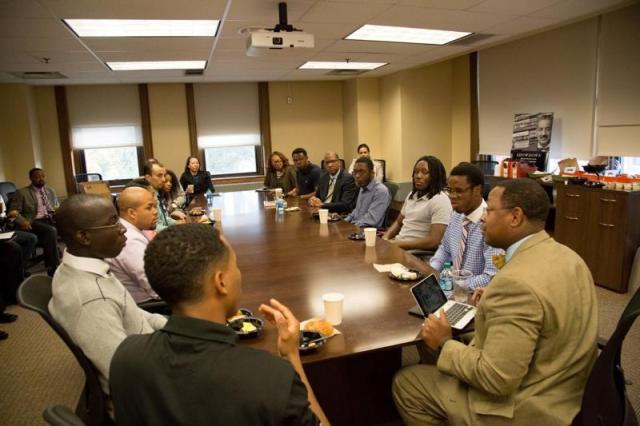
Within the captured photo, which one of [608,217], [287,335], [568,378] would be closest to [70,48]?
[287,335]

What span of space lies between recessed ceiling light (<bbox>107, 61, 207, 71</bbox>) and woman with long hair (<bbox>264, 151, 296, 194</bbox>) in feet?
5.28

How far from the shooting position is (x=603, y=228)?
12.8 feet

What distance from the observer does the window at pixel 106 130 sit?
7383 mm

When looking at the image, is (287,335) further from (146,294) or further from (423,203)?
(423,203)

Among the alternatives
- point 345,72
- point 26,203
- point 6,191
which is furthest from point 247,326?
point 345,72

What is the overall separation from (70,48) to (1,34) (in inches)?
27.5

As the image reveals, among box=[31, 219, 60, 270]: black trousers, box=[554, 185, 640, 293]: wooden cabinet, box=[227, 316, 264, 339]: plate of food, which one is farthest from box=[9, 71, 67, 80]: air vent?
box=[554, 185, 640, 293]: wooden cabinet

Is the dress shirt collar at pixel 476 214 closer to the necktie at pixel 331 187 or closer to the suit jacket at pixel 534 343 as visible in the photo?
the suit jacket at pixel 534 343

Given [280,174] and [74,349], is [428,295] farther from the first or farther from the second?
[280,174]

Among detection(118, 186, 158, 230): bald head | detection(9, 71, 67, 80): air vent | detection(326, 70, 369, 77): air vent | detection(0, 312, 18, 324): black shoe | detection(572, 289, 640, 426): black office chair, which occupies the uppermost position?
detection(326, 70, 369, 77): air vent

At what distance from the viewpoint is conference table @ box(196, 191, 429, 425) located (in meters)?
1.60

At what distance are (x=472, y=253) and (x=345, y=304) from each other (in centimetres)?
89

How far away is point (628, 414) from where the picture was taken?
54.4 inches

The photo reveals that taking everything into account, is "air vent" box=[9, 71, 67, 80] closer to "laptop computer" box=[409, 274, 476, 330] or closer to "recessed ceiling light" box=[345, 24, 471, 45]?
"recessed ceiling light" box=[345, 24, 471, 45]
